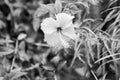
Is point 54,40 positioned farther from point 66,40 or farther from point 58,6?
point 58,6

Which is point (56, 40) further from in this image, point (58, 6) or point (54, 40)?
point (58, 6)

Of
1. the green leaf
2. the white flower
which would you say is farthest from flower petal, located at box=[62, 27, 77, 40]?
the green leaf

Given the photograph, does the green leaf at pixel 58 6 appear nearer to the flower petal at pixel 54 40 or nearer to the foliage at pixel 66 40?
the foliage at pixel 66 40

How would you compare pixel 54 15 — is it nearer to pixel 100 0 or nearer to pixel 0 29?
pixel 100 0

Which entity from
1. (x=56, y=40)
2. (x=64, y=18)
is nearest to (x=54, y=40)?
(x=56, y=40)

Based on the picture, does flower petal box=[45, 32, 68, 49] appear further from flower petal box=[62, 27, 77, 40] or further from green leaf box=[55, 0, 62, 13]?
green leaf box=[55, 0, 62, 13]

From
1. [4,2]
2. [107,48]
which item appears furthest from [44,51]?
[107,48]

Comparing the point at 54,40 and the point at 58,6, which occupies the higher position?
the point at 58,6
